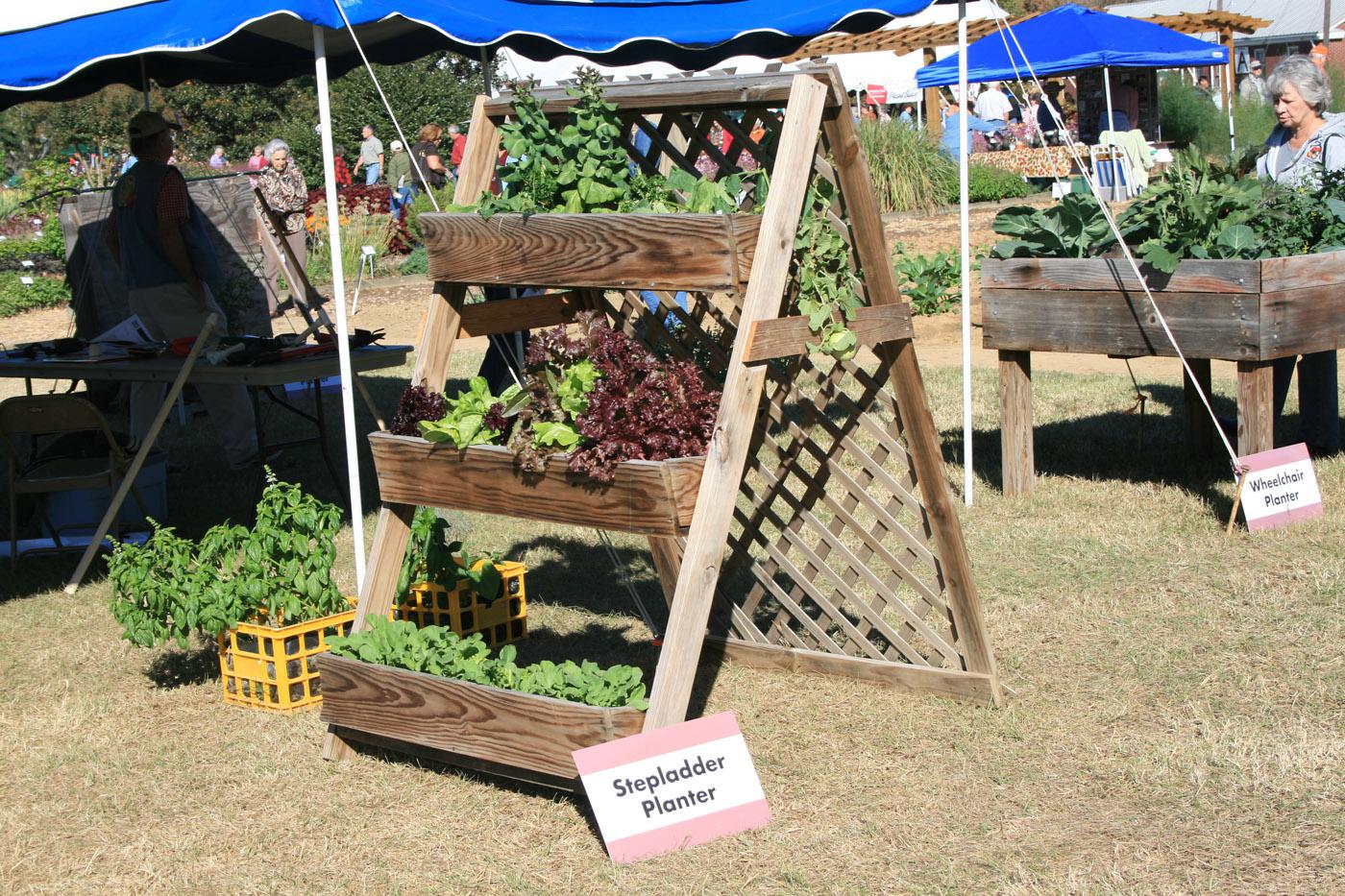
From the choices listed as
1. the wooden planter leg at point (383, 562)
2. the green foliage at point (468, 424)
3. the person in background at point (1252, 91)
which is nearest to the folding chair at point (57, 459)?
the wooden planter leg at point (383, 562)

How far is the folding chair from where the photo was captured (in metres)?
6.51

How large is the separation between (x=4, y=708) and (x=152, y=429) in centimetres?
167

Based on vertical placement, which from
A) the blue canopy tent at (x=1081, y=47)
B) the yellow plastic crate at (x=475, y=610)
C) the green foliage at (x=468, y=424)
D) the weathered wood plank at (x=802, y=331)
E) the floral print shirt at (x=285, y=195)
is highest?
the blue canopy tent at (x=1081, y=47)

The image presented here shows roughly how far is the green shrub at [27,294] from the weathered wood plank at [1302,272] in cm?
1418

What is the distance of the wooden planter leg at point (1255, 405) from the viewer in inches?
244

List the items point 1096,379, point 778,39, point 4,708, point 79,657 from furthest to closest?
point 1096,379 < point 778,39 < point 79,657 < point 4,708

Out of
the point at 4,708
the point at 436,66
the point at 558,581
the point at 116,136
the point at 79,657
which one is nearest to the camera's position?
the point at 4,708

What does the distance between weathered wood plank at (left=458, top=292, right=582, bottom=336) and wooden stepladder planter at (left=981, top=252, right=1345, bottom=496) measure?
9.61ft

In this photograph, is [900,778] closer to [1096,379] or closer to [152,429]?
[152,429]

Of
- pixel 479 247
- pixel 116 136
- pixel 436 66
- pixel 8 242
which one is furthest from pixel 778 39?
pixel 436 66

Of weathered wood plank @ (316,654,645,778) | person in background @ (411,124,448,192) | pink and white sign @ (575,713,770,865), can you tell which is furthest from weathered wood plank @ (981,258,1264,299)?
person in background @ (411,124,448,192)

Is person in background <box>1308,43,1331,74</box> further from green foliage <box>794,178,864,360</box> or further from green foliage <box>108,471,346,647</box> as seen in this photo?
green foliage <box>108,471,346,647</box>

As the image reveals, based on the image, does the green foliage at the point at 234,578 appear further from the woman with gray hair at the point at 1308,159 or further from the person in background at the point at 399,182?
the person in background at the point at 399,182

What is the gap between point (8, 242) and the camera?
19.0m
